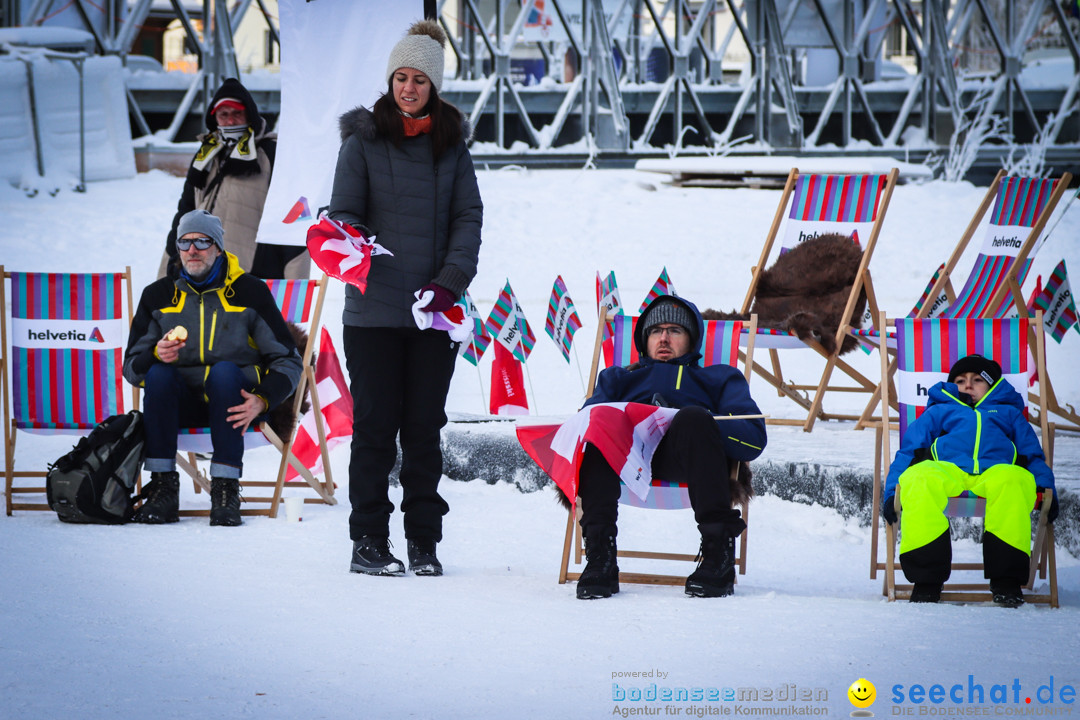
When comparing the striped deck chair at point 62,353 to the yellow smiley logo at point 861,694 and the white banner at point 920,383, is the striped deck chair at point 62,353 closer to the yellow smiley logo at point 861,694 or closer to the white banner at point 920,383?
the white banner at point 920,383

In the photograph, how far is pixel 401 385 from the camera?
396cm

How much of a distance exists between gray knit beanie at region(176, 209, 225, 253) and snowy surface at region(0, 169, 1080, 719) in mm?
1052

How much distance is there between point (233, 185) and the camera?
18.7 ft

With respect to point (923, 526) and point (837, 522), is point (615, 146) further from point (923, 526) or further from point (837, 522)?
point (923, 526)

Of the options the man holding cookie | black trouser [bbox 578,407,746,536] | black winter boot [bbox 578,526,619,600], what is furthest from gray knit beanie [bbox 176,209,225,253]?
black winter boot [bbox 578,526,619,600]

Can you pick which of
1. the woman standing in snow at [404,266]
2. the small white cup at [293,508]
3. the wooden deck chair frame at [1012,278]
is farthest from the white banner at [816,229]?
the woman standing in snow at [404,266]

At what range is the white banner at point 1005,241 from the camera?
5816 millimetres

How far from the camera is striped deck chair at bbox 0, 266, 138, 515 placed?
525 centimetres

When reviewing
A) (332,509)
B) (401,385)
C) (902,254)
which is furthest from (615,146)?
(401,385)

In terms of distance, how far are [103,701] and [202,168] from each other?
3.50 metres

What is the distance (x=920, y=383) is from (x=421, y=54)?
6.08 ft

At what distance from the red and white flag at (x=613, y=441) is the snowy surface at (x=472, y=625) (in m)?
0.34

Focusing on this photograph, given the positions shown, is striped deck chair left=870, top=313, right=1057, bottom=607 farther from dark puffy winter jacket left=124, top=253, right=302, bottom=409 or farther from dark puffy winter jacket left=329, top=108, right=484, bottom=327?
dark puffy winter jacket left=124, top=253, right=302, bottom=409

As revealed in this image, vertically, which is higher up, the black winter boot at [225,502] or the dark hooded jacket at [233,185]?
the dark hooded jacket at [233,185]
